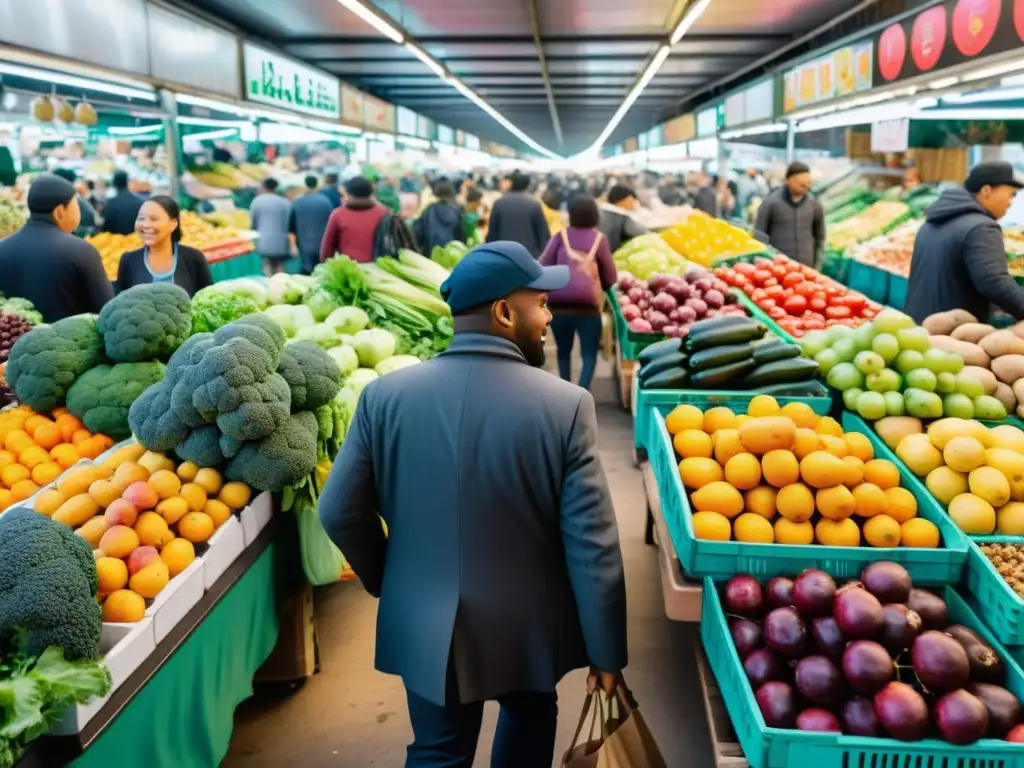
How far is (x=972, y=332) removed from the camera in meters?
4.22

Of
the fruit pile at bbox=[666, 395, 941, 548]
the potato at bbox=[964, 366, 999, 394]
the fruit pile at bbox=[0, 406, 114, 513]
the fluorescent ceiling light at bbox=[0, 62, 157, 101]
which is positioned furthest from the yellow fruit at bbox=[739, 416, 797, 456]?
the fluorescent ceiling light at bbox=[0, 62, 157, 101]

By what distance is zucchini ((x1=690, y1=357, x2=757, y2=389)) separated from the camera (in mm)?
3998

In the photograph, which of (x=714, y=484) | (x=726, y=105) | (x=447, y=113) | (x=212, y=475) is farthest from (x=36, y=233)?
(x=447, y=113)

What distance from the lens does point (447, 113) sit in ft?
88.0

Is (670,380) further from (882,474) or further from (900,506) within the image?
(900,506)

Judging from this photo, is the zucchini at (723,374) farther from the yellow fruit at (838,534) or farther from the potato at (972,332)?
the yellow fruit at (838,534)

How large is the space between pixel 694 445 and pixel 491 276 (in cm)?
141

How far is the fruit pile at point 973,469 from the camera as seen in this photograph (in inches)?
115

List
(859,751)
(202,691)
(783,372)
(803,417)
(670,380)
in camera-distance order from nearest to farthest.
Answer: (859,751), (202,691), (803,417), (783,372), (670,380)

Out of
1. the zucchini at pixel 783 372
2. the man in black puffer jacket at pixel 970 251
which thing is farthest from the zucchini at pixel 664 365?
the man in black puffer jacket at pixel 970 251

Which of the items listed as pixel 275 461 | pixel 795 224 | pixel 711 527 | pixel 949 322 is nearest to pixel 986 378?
pixel 949 322

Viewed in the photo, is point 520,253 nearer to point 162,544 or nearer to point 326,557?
point 162,544

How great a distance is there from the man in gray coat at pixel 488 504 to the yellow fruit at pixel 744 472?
0.92 metres

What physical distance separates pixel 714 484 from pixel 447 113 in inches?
1001
